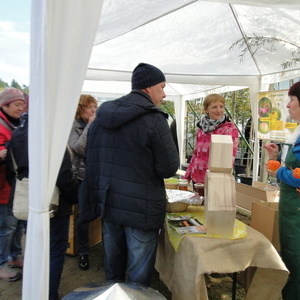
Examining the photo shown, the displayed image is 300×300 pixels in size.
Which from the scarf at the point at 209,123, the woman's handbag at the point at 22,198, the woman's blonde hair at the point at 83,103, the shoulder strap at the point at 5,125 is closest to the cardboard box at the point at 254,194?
the scarf at the point at 209,123

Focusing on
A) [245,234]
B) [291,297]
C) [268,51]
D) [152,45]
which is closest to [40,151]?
[245,234]

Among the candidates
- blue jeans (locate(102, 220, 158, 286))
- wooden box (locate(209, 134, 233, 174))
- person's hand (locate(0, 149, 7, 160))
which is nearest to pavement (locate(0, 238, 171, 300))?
blue jeans (locate(102, 220, 158, 286))

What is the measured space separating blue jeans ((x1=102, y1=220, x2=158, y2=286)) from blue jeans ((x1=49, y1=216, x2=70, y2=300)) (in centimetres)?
36

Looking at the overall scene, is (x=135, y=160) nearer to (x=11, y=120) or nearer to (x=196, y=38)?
(x=11, y=120)

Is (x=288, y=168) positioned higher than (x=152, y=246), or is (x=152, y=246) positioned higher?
(x=288, y=168)

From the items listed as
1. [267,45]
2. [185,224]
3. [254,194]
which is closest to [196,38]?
[267,45]

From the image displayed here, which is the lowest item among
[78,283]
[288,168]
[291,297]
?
[78,283]

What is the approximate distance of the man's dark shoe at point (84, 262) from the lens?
101 inches

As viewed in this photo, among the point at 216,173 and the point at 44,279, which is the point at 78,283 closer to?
the point at 44,279

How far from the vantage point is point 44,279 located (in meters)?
1.15

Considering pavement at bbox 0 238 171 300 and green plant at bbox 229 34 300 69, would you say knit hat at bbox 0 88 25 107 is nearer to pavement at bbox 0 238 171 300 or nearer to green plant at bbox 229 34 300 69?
pavement at bbox 0 238 171 300

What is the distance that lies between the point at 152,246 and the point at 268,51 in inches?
116

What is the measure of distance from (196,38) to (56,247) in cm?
Result: 283

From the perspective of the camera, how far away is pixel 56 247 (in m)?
1.78
